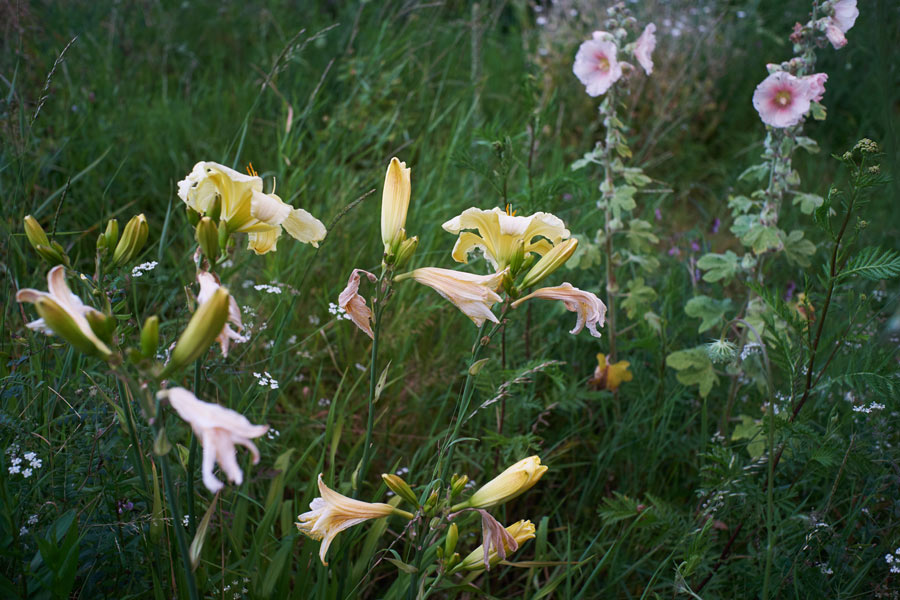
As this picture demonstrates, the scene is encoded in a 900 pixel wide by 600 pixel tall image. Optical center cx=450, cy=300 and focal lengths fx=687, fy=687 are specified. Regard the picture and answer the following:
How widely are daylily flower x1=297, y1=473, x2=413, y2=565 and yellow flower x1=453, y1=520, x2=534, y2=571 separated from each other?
127mm

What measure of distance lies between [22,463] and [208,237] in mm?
726

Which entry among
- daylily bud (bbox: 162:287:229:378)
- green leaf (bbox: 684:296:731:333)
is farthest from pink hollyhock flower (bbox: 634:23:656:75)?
daylily bud (bbox: 162:287:229:378)

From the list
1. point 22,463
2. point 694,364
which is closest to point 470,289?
point 22,463

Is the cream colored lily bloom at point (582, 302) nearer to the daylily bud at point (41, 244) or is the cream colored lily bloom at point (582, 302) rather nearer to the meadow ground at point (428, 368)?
the meadow ground at point (428, 368)

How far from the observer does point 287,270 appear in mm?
2199

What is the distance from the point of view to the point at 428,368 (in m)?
2.20

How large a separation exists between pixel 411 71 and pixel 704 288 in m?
1.79

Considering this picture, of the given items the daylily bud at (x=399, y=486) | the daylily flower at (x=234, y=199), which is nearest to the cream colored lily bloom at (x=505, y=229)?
the daylily flower at (x=234, y=199)

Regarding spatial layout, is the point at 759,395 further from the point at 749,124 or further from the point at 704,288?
the point at 749,124

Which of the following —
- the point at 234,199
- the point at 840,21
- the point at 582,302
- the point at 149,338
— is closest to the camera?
the point at 149,338

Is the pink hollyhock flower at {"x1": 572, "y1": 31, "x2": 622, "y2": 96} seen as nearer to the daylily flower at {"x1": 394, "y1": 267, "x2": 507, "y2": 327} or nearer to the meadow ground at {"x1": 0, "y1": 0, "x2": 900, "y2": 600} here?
the meadow ground at {"x1": 0, "y1": 0, "x2": 900, "y2": 600}

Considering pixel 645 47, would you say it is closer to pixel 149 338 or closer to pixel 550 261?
pixel 550 261

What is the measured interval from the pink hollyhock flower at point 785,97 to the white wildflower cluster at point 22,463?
5.81 ft

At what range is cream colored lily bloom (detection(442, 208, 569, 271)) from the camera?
113cm
